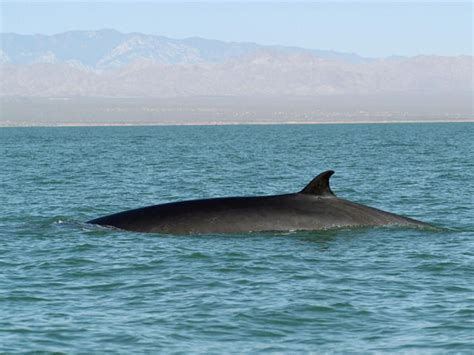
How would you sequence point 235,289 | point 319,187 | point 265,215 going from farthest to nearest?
point 265,215, point 319,187, point 235,289

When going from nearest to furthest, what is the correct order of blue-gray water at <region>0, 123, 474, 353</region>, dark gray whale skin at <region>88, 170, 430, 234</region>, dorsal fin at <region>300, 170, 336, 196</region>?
blue-gray water at <region>0, 123, 474, 353</region> < dorsal fin at <region>300, 170, 336, 196</region> < dark gray whale skin at <region>88, 170, 430, 234</region>

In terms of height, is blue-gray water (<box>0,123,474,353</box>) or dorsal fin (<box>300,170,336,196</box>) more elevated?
dorsal fin (<box>300,170,336,196</box>)

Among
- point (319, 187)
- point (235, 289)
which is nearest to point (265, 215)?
point (319, 187)

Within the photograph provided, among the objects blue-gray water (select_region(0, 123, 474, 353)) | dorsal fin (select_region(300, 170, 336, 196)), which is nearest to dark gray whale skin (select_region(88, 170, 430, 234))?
dorsal fin (select_region(300, 170, 336, 196))

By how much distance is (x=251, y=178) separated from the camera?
4794 cm

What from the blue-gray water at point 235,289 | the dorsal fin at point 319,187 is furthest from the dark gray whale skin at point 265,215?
the blue-gray water at point 235,289

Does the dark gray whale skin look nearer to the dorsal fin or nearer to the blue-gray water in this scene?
the dorsal fin

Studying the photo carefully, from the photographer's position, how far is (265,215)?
71.7 feet

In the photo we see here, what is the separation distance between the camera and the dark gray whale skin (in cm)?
2153

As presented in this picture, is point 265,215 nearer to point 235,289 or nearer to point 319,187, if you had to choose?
point 319,187

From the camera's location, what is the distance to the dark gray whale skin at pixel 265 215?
2153cm

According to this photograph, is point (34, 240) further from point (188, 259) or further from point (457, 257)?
point (457, 257)

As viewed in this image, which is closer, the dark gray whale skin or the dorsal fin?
the dorsal fin

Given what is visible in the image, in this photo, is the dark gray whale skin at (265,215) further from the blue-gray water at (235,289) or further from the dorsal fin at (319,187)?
the blue-gray water at (235,289)
